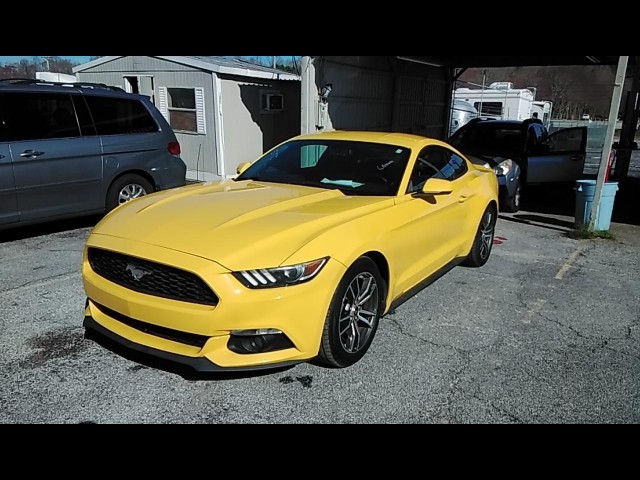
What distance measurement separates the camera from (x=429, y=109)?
52.7 ft

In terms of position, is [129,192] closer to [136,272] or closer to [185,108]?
[136,272]

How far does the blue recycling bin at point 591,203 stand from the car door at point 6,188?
7.67m

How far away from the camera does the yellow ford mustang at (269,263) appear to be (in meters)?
2.77

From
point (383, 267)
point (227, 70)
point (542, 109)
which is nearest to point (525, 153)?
point (227, 70)

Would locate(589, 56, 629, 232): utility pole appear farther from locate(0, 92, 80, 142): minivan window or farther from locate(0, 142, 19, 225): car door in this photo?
locate(0, 142, 19, 225): car door

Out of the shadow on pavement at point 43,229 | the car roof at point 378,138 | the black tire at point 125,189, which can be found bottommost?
the shadow on pavement at point 43,229

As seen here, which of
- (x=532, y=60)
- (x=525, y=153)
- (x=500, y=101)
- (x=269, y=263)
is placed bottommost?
(x=269, y=263)

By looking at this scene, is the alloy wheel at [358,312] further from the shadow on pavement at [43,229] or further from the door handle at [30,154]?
the shadow on pavement at [43,229]

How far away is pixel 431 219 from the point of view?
4.16 m

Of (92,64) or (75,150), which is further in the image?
(92,64)

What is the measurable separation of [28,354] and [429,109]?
1466cm

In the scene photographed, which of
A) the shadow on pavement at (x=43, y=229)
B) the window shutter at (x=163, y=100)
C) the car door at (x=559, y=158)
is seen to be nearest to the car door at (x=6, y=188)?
the shadow on pavement at (x=43, y=229)

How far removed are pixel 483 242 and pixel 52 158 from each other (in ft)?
16.8
